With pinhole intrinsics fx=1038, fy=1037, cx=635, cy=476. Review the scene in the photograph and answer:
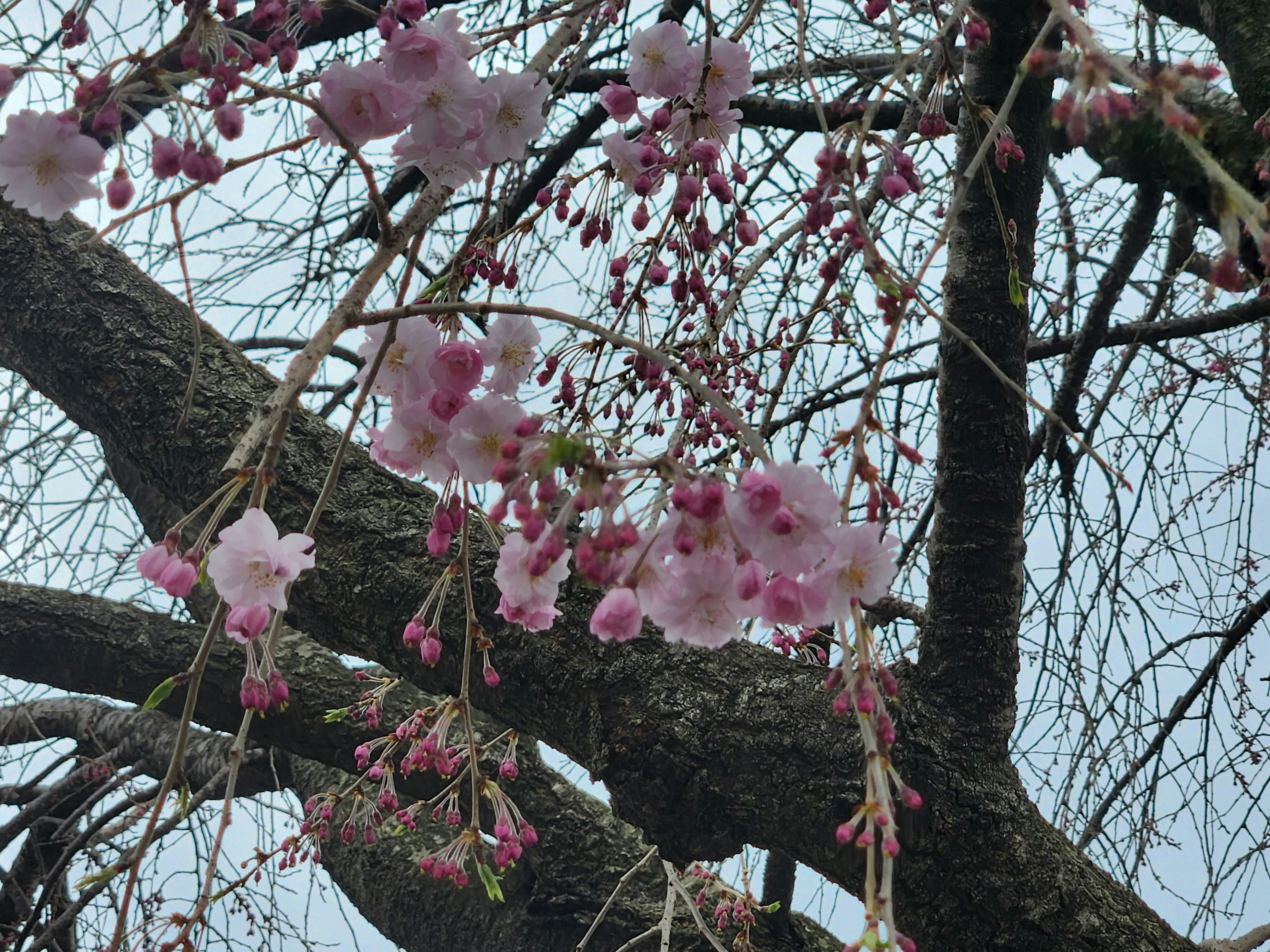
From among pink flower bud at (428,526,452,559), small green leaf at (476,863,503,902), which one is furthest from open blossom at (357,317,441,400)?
small green leaf at (476,863,503,902)

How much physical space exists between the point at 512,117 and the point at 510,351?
21cm

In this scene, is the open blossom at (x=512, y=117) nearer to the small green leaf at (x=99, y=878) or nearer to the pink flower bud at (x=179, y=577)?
the pink flower bud at (x=179, y=577)

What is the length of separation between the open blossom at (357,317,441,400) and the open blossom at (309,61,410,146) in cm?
15

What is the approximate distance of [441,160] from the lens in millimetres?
896

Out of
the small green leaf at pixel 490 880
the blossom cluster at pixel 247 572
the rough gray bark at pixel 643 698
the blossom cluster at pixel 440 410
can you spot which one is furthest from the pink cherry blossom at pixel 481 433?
the rough gray bark at pixel 643 698

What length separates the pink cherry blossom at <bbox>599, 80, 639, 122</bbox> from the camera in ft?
3.47

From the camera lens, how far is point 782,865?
79.3 inches

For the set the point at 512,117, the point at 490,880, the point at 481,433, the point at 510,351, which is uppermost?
the point at 512,117

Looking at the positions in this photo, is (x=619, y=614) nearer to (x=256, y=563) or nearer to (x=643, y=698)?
(x=256, y=563)

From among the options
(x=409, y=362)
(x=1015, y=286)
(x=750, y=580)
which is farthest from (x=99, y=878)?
(x=1015, y=286)

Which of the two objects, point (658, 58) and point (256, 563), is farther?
point (658, 58)

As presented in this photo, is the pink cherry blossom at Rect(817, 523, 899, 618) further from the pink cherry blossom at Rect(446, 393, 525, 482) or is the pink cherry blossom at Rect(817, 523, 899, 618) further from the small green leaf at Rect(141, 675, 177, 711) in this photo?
the small green leaf at Rect(141, 675, 177, 711)

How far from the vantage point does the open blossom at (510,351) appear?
955mm

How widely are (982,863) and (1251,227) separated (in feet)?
3.79
